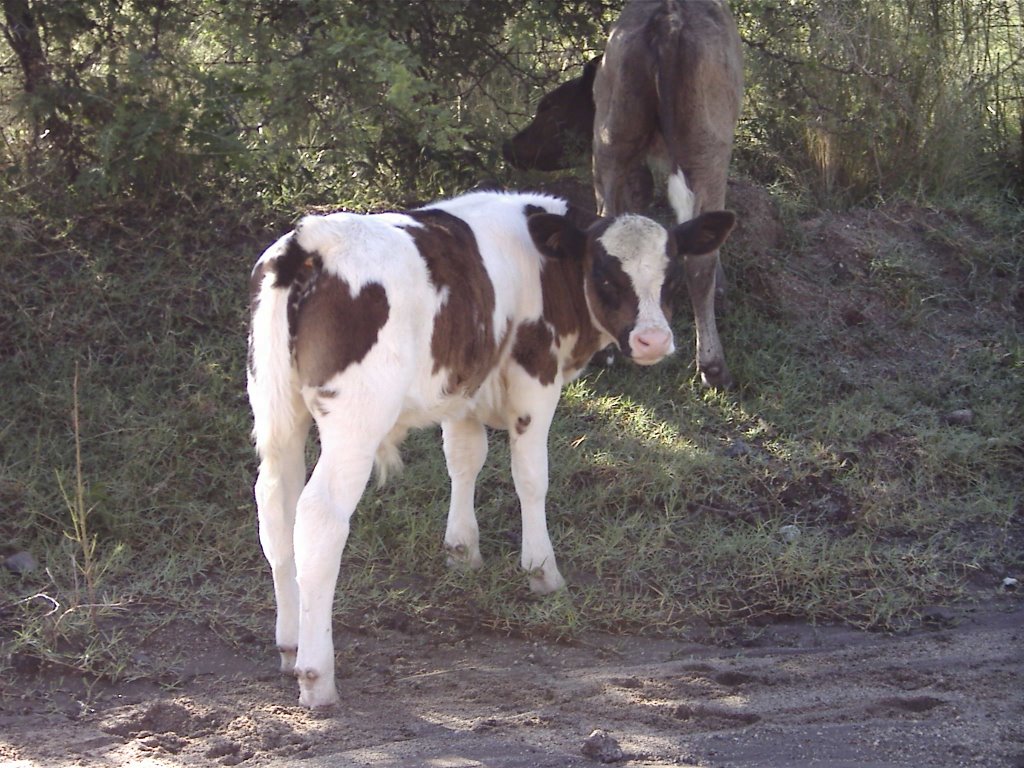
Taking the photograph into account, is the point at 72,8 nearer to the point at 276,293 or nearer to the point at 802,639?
the point at 276,293

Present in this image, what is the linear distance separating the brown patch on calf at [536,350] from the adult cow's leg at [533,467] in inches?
1.6

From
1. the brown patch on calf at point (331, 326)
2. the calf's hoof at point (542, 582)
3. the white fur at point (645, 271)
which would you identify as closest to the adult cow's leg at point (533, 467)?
the calf's hoof at point (542, 582)

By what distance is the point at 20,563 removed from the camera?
5672mm

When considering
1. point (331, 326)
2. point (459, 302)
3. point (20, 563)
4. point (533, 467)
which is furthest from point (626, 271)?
point (20, 563)

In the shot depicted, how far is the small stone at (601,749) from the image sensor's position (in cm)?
407

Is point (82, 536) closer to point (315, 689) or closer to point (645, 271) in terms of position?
point (315, 689)

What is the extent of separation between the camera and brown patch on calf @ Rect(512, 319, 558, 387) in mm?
5469

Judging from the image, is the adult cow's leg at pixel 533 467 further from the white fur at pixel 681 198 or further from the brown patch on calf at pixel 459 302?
the white fur at pixel 681 198

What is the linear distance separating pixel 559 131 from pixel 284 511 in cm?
476

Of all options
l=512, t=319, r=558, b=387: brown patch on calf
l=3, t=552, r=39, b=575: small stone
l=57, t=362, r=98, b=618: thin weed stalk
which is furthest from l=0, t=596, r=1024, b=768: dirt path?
l=512, t=319, r=558, b=387: brown patch on calf

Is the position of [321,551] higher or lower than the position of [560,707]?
higher

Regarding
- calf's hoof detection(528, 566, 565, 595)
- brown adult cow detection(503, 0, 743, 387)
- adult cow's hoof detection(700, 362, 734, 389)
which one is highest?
brown adult cow detection(503, 0, 743, 387)

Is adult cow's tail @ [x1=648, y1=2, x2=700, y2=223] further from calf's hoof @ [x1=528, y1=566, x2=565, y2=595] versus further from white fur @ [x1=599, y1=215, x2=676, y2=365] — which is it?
calf's hoof @ [x1=528, y1=566, x2=565, y2=595]

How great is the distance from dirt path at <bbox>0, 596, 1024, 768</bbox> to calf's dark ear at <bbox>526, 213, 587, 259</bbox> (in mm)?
1631
